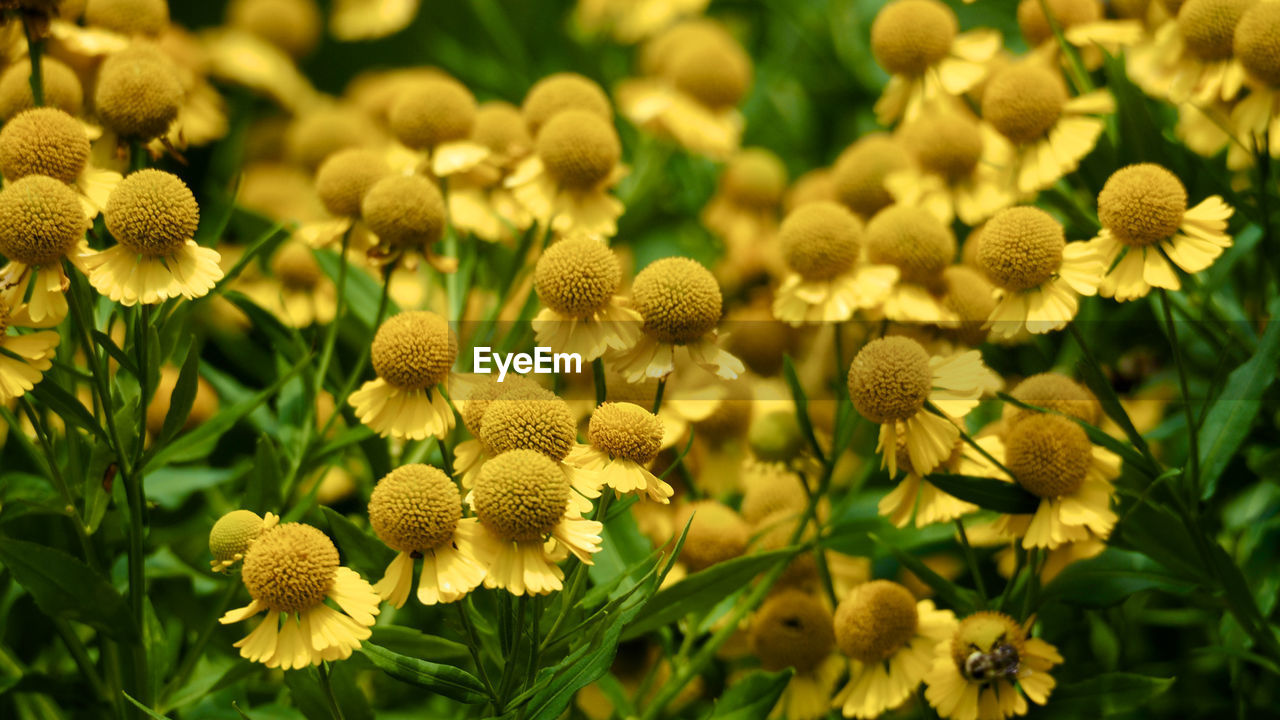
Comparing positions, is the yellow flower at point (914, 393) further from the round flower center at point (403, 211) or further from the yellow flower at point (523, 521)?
the round flower center at point (403, 211)

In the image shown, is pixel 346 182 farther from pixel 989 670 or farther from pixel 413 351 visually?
pixel 989 670

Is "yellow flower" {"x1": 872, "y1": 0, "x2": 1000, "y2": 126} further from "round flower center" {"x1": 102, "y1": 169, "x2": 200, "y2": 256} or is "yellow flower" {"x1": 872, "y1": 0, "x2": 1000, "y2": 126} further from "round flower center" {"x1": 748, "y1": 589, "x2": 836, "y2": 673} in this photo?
"round flower center" {"x1": 102, "y1": 169, "x2": 200, "y2": 256}

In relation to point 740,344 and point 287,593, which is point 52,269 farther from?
point 740,344

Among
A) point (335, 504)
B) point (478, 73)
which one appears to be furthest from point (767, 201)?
point (335, 504)

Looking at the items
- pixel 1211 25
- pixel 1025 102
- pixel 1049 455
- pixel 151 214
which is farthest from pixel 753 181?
pixel 151 214

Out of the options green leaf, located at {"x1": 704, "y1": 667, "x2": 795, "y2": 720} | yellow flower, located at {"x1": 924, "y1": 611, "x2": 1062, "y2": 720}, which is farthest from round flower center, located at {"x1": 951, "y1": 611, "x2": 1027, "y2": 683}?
green leaf, located at {"x1": 704, "y1": 667, "x2": 795, "y2": 720}
